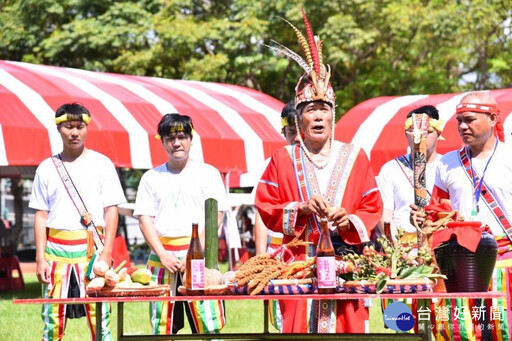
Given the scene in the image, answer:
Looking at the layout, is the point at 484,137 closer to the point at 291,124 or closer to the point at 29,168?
the point at 291,124

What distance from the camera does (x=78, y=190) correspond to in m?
6.73

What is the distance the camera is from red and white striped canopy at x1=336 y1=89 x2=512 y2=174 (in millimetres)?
12508

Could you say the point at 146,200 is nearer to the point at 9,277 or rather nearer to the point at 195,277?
the point at 195,277

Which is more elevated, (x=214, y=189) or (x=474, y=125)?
(x=474, y=125)

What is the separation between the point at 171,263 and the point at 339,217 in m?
2.00

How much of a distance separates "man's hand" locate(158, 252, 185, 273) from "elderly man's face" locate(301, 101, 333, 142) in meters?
1.81

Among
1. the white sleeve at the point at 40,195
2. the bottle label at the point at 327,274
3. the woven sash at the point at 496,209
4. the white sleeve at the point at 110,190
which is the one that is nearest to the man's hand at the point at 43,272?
the white sleeve at the point at 40,195

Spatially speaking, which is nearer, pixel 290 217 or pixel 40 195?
pixel 290 217

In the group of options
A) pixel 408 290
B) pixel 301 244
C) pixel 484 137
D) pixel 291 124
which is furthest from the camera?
pixel 291 124

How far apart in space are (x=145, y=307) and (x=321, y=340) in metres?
7.41

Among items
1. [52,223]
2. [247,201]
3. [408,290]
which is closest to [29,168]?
[247,201]

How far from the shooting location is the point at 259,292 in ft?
14.4

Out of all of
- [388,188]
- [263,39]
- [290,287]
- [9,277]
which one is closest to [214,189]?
[388,188]

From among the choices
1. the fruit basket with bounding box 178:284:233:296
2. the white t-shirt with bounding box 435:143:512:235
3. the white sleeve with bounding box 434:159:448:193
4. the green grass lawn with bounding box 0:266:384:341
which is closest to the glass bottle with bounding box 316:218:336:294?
the fruit basket with bounding box 178:284:233:296
